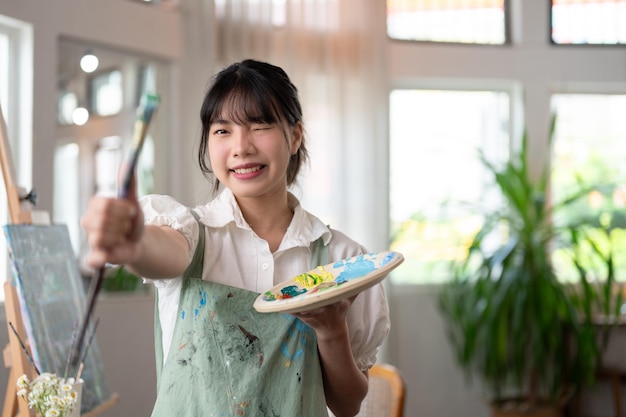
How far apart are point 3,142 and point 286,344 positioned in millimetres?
1346

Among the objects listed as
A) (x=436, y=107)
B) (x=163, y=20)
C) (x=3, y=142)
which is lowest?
(x=3, y=142)

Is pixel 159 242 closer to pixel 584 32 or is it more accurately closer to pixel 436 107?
pixel 436 107

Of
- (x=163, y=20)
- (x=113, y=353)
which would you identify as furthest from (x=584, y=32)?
(x=113, y=353)

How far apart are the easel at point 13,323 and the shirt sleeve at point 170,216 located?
0.97 metres

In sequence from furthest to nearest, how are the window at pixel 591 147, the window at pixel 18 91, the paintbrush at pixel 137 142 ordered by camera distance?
the window at pixel 591 147 → the window at pixel 18 91 → the paintbrush at pixel 137 142

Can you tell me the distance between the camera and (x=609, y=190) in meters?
4.91

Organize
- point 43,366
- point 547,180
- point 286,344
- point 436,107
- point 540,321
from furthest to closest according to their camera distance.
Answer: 1. point 436,107
2. point 547,180
3. point 540,321
4. point 43,366
5. point 286,344

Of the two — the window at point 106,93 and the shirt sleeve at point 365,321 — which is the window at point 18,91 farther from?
the shirt sleeve at point 365,321

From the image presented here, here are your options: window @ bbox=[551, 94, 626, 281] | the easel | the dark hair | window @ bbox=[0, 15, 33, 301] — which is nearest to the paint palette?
the dark hair

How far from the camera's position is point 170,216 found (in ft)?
4.12

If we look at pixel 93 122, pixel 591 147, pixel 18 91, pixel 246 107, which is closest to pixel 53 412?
pixel 246 107

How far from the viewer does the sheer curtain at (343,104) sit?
4512mm

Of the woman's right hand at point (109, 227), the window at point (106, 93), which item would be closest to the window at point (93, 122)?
the window at point (106, 93)

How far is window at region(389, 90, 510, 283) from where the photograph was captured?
194 inches
